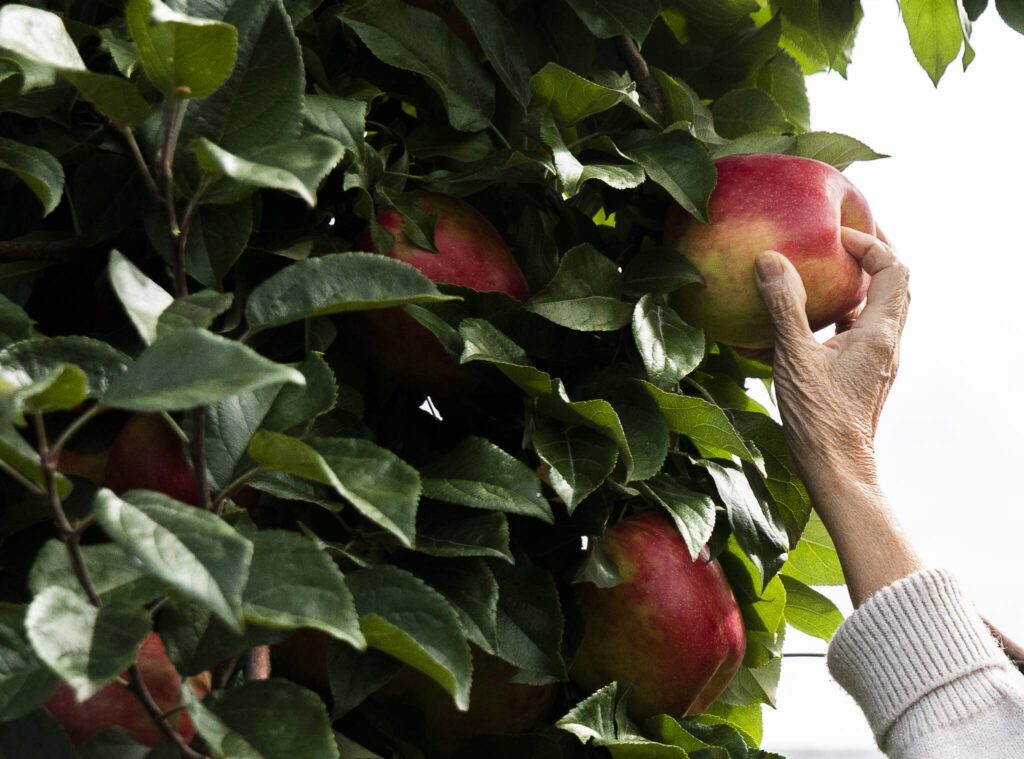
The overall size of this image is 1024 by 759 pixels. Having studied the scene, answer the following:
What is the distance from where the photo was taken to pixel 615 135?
73 centimetres

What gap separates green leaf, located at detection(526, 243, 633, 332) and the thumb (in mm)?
96

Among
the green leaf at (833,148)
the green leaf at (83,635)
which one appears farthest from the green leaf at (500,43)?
the green leaf at (83,635)

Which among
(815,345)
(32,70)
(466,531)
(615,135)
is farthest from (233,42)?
(815,345)

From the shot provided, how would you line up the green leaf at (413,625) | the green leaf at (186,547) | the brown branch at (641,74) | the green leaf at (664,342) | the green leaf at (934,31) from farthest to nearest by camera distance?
1. the green leaf at (934,31)
2. the brown branch at (641,74)
3. the green leaf at (664,342)
4. the green leaf at (413,625)
5. the green leaf at (186,547)

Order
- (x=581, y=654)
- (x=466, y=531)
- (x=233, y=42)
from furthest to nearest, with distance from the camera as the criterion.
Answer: (x=581, y=654)
(x=466, y=531)
(x=233, y=42)

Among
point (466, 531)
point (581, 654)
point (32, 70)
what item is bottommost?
point (581, 654)

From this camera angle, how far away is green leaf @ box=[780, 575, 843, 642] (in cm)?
87

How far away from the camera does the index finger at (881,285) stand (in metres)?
0.77

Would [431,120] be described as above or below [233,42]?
below

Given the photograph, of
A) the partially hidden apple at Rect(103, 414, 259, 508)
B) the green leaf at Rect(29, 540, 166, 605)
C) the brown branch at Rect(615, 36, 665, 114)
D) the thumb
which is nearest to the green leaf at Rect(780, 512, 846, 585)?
the thumb

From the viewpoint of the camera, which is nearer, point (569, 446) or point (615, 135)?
point (569, 446)

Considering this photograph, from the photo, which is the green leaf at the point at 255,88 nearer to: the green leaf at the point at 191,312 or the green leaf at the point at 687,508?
the green leaf at the point at 191,312

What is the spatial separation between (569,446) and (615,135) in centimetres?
22

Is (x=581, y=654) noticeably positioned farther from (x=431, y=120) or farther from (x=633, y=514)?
(x=431, y=120)
